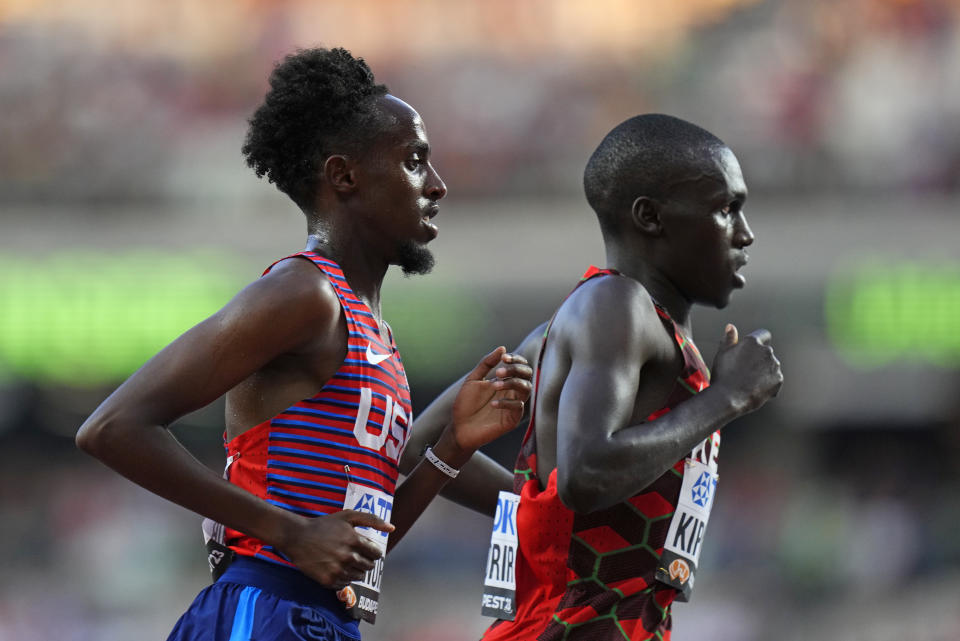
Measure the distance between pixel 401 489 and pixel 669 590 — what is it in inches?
26.7

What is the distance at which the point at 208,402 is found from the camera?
9.09ft

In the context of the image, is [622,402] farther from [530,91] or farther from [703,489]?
[530,91]

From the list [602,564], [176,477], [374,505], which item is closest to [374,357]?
[374,505]

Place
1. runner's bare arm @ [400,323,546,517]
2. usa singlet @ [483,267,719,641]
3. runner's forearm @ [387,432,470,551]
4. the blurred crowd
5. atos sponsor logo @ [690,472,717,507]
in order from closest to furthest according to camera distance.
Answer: usa singlet @ [483,267,719,641], atos sponsor logo @ [690,472,717,507], runner's forearm @ [387,432,470,551], runner's bare arm @ [400,323,546,517], the blurred crowd

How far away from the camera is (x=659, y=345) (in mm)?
3158

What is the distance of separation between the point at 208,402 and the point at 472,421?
735mm

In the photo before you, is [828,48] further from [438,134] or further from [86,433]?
[86,433]

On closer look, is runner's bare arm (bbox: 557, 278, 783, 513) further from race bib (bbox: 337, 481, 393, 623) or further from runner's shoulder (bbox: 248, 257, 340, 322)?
runner's shoulder (bbox: 248, 257, 340, 322)

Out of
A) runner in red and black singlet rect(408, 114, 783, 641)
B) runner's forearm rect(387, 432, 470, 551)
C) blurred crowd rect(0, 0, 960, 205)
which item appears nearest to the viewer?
runner in red and black singlet rect(408, 114, 783, 641)

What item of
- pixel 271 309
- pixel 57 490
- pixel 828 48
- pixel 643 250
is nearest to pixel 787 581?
pixel 828 48

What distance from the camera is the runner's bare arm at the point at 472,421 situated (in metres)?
3.18

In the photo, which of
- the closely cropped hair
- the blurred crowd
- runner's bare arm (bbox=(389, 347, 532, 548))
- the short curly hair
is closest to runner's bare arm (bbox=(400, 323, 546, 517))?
runner's bare arm (bbox=(389, 347, 532, 548))

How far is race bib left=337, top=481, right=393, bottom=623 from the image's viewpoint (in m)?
2.97

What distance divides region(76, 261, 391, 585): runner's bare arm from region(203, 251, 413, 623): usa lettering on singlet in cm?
12
